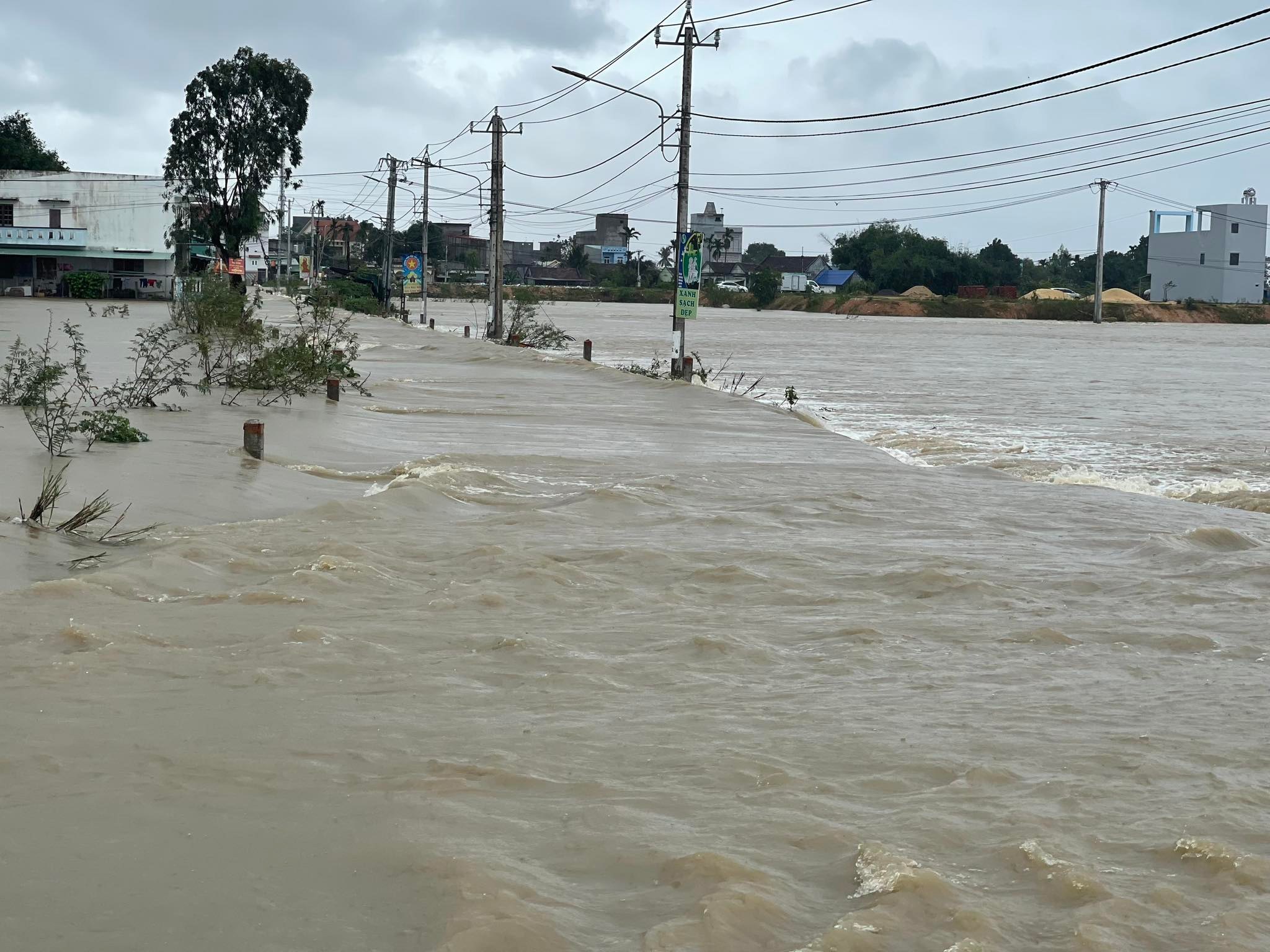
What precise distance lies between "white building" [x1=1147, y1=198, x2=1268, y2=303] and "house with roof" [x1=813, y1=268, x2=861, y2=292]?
32.2m

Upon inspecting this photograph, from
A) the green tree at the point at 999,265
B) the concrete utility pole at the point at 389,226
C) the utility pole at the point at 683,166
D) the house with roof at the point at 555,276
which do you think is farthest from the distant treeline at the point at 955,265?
the utility pole at the point at 683,166

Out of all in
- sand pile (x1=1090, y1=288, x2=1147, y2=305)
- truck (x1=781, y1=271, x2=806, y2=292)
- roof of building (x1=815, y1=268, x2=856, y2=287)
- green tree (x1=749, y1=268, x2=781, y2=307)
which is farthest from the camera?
truck (x1=781, y1=271, x2=806, y2=292)

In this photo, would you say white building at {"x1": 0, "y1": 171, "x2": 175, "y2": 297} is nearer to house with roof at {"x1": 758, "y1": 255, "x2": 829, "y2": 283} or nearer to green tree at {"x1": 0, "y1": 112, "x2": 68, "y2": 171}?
green tree at {"x1": 0, "y1": 112, "x2": 68, "y2": 171}

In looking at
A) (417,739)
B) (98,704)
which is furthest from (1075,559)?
(98,704)

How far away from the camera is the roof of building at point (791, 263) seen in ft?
599

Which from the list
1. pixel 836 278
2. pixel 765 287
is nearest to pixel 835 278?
pixel 836 278

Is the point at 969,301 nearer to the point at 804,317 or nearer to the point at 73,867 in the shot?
the point at 804,317

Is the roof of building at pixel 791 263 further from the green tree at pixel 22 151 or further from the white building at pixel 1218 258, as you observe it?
the green tree at pixel 22 151

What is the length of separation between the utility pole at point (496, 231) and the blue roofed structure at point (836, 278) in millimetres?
101266

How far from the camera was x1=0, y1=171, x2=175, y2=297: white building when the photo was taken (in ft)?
225

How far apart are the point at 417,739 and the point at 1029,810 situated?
2.42 meters

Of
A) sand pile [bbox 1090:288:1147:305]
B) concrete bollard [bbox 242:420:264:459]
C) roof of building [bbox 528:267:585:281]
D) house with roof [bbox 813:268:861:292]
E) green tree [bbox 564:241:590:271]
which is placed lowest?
concrete bollard [bbox 242:420:264:459]

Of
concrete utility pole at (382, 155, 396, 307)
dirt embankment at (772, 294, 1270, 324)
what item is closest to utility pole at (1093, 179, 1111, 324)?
dirt embankment at (772, 294, 1270, 324)

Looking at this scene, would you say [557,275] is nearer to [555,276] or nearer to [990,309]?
[555,276]
